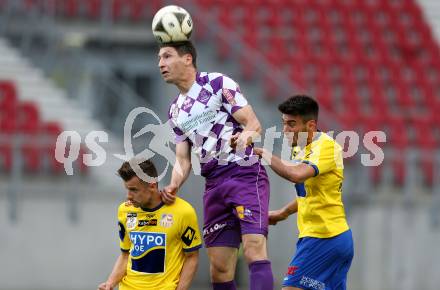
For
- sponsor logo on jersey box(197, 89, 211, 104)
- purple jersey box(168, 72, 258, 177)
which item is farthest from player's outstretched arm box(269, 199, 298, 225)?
sponsor logo on jersey box(197, 89, 211, 104)

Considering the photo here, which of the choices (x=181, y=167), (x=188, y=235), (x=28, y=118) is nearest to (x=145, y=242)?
(x=188, y=235)

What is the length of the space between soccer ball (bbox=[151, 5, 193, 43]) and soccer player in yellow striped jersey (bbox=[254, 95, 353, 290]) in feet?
3.02

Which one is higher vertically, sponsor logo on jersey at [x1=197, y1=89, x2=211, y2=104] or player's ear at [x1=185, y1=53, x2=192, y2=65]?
player's ear at [x1=185, y1=53, x2=192, y2=65]

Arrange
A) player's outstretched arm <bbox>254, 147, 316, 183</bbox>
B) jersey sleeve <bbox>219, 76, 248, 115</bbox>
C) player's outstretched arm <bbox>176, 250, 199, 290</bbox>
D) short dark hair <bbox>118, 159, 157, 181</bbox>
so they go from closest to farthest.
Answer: player's outstretched arm <bbox>254, 147, 316, 183</bbox> < short dark hair <bbox>118, 159, 157, 181</bbox> < player's outstretched arm <bbox>176, 250, 199, 290</bbox> < jersey sleeve <bbox>219, 76, 248, 115</bbox>

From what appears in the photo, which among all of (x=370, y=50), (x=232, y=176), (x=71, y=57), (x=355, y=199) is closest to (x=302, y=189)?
(x=232, y=176)

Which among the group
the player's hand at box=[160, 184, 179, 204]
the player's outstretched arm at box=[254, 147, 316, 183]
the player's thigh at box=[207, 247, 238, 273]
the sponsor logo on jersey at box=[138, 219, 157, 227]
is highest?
the player's outstretched arm at box=[254, 147, 316, 183]

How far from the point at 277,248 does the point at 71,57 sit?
411 cm

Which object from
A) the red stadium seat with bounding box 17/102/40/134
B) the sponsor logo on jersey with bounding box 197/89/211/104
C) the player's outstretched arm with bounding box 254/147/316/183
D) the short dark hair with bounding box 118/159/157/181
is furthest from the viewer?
the red stadium seat with bounding box 17/102/40/134

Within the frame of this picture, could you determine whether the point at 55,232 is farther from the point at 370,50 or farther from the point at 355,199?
the point at 370,50

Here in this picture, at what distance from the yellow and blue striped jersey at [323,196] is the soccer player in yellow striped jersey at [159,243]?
2.68ft

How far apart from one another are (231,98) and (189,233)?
3.28 ft

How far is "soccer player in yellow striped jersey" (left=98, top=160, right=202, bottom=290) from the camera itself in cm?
762

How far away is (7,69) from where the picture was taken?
15.8m

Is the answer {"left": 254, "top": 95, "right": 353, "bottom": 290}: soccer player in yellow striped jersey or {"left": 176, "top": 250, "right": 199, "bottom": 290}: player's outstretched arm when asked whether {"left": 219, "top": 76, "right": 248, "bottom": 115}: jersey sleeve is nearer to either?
{"left": 254, "top": 95, "right": 353, "bottom": 290}: soccer player in yellow striped jersey
